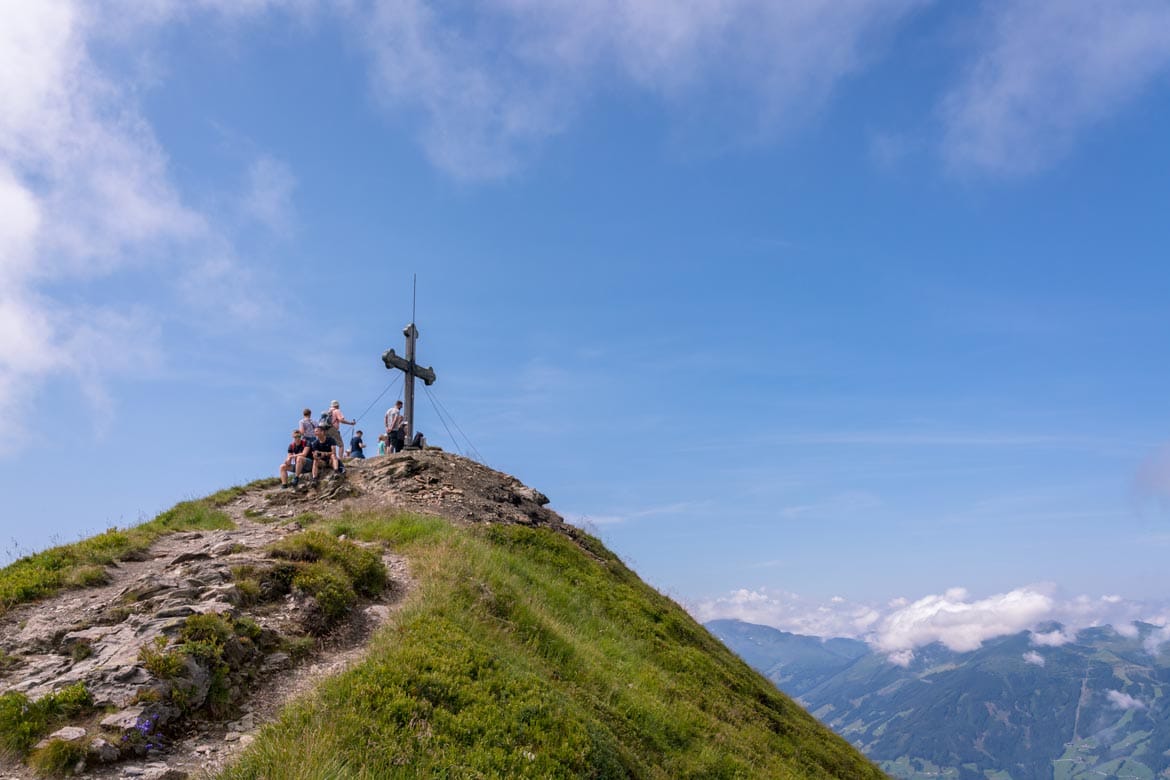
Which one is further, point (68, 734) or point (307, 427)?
point (307, 427)

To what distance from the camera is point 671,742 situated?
12.3 m

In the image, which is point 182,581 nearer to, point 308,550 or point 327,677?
point 308,550

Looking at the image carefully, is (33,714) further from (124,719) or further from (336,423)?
(336,423)

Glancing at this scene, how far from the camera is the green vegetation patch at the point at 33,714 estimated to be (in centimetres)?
777

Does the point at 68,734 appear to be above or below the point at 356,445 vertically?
below

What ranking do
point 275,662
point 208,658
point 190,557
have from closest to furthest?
point 208,658, point 275,662, point 190,557

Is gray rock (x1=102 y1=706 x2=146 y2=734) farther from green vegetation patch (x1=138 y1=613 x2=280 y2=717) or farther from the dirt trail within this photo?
green vegetation patch (x1=138 y1=613 x2=280 y2=717)

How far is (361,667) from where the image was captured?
9.52m

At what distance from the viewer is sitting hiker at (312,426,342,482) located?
24.6 metres

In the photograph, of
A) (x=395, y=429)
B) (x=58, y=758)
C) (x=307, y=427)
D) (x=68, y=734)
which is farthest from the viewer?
(x=395, y=429)

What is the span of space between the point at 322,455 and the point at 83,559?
33.2 feet

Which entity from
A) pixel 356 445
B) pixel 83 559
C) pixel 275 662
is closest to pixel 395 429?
pixel 356 445

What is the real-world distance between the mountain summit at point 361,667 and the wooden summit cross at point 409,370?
8.58 meters

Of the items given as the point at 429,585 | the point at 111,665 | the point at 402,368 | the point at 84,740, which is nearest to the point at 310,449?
the point at 402,368
